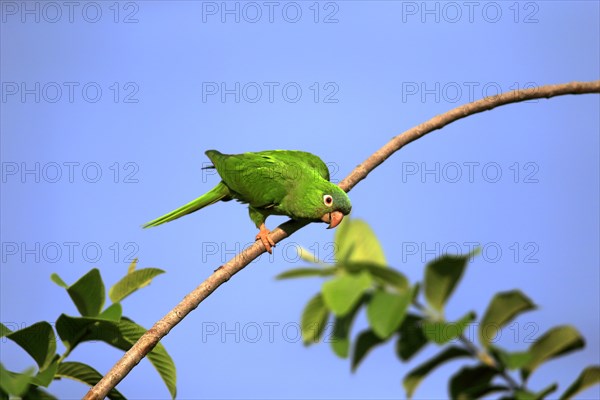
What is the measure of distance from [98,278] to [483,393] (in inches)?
68.8

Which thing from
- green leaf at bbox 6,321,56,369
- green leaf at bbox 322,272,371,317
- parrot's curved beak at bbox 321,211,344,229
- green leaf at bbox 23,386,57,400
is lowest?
parrot's curved beak at bbox 321,211,344,229

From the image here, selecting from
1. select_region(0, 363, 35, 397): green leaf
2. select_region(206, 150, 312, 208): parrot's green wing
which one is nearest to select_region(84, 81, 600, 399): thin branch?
select_region(0, 363, 35, 397): green leaf

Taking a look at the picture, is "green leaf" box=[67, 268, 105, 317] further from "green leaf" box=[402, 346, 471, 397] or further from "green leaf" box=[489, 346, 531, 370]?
"green leaf" box=[489, 346, 531, 370]

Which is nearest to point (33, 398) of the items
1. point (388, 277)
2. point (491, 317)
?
point (388, 277)

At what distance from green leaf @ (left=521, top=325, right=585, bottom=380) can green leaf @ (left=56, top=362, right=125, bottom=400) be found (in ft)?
5.53

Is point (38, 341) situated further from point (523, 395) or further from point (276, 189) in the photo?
point (276, 189)

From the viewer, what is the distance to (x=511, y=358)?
1.28m

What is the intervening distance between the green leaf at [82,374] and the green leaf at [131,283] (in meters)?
0.40

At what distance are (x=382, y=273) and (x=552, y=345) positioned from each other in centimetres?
33

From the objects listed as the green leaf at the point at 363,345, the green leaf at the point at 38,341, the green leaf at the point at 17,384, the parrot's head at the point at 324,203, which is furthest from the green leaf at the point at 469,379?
the parrot's head at the point at 324,203

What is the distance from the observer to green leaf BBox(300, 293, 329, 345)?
1349 mm

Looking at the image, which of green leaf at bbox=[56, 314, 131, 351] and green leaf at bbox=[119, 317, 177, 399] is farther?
green leaf at bbox=[119, 317, 177, 399]

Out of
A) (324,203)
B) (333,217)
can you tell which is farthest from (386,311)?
(333,217)

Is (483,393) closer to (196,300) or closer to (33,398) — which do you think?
(33,398)
